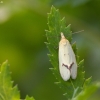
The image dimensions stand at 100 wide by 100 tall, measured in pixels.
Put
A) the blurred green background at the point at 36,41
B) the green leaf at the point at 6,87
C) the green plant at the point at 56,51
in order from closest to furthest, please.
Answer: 1. the green leaf at the point at 6,87
2. the green plant at the point at 56,51
3. the blurred green background at the point at 36,41

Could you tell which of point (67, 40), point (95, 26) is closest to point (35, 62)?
point (95, 26)

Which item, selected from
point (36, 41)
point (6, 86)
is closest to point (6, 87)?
point (6, 86)

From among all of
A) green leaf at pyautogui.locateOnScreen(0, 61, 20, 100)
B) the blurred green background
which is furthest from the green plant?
the blurred green background

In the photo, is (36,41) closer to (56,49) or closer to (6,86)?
(56,49)

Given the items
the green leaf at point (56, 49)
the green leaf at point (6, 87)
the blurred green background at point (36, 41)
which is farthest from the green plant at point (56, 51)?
the blurred green background at point (36, 41)

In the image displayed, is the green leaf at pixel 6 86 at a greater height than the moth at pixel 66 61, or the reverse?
the moth at pixel 66 61

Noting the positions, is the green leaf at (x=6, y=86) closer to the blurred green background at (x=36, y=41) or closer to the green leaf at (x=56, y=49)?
the green leaf at (x=56, y=49)

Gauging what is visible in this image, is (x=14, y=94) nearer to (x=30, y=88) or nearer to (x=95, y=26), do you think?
(x=95, y=26)
